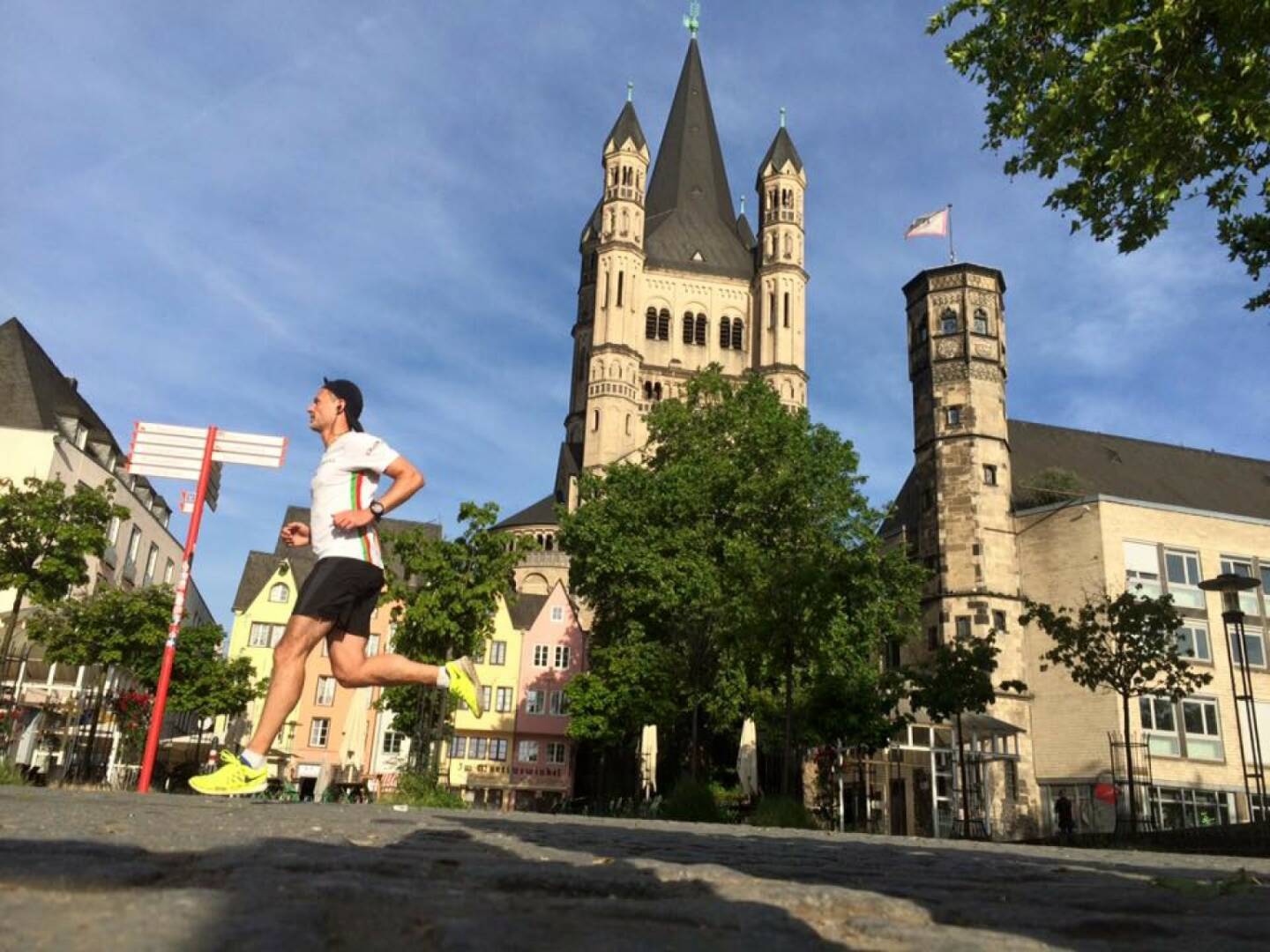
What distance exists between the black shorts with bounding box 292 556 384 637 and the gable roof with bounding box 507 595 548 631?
4733 centimetres

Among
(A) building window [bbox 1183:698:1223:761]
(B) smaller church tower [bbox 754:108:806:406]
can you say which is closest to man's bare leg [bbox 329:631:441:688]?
(A) building window [bbox 1183:698:1223:761]

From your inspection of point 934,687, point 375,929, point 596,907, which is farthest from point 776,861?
point 934,687

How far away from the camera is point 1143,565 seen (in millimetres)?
43000

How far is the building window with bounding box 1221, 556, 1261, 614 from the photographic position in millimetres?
43688

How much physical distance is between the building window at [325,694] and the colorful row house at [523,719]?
604cm

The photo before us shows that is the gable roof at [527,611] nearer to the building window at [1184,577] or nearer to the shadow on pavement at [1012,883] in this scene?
the building window at [1184,577]

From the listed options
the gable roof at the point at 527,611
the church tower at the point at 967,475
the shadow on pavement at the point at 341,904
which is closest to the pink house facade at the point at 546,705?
the gable roof at the point at 527,611

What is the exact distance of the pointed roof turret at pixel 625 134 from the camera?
76750mm

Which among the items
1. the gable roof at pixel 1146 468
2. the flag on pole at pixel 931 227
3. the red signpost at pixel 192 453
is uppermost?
the flag on pole at pixel 931 227

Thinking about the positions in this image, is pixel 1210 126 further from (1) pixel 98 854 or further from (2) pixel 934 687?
(2) pixel 934 687

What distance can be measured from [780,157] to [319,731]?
169ft

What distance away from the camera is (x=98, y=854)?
3.28m

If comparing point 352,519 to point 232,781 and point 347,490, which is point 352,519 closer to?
point 347,490

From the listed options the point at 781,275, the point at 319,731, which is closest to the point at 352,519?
the point at 319,731
